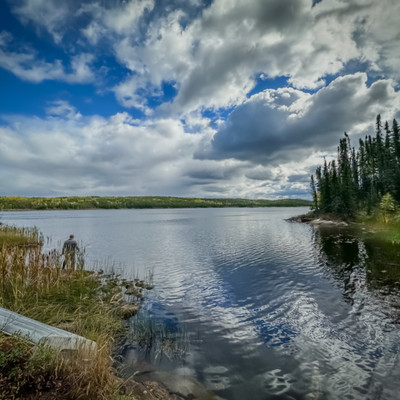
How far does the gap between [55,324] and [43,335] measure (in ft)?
9.47

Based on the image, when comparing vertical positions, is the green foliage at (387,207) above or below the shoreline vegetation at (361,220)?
above

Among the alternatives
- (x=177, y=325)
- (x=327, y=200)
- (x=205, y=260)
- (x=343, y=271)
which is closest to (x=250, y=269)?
(x=205, y=260)

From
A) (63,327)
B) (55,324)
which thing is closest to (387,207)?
(63,327)

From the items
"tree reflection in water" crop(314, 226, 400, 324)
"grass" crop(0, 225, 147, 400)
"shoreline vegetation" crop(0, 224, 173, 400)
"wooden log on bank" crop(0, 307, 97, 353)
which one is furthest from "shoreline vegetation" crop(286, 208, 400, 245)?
"wooden log on bank" crop(0, 307, 97, 353)

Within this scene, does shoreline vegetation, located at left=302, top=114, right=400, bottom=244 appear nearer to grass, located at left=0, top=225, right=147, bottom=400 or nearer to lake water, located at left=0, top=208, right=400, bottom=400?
lake water, located at left=0, top=208, right=400, bottom=400

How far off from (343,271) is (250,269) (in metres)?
7.06

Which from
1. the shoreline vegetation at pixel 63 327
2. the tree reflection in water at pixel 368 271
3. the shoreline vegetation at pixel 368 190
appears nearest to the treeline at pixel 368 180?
the shoreline vegetation at pixel 368 190

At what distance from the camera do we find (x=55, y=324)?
27.1 ft

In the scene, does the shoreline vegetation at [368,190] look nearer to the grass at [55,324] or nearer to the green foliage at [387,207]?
the green foliage at [387,207]

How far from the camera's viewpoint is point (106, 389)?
4684mm

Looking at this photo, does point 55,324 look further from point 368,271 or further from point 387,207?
point 387,207

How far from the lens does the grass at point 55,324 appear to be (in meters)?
4.41

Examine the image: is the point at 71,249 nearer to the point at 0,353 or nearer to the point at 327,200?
the point at 0,353

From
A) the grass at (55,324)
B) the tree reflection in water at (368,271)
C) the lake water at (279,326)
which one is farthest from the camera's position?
the tree reflection in water at (368,271)
